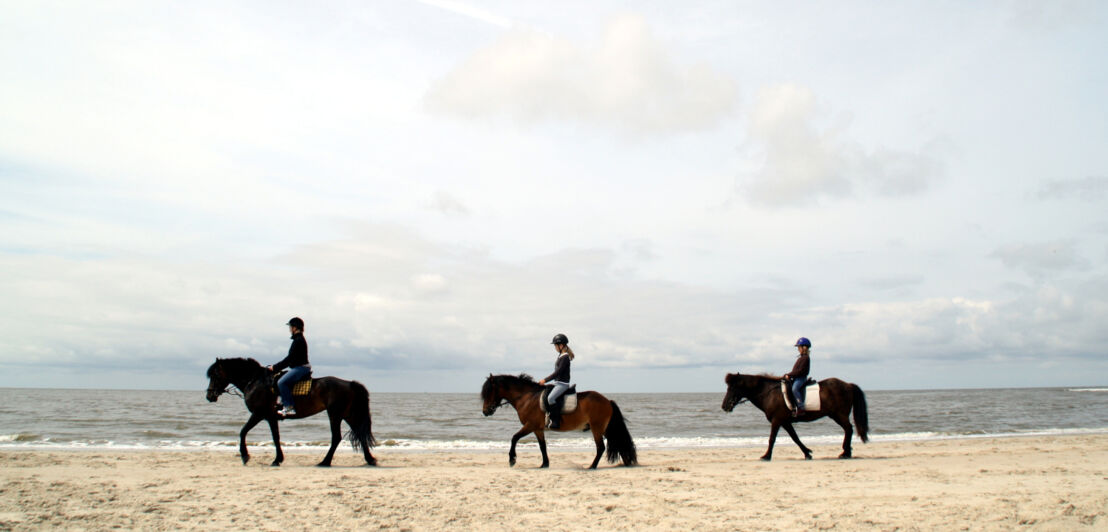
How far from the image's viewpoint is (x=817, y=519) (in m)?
6.74

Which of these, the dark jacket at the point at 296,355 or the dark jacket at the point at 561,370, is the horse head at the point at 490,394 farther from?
the dark jacket at the point at 296,355

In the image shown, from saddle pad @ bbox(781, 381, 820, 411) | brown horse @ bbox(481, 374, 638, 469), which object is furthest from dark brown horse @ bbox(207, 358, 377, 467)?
saddle pad @ bbox(781, 381, 820, 411)

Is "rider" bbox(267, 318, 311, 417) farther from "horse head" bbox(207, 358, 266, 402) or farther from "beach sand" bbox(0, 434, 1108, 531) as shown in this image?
"beach sand" bbox(0, 434, 1108, 531)

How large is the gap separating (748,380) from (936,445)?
7226 millimetres

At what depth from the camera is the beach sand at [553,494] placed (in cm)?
667

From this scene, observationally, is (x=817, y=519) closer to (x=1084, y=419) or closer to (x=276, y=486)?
(x=276, y=486)

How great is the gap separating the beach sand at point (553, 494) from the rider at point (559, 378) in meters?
0.94

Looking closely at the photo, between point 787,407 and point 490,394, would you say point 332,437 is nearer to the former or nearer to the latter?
point 490,394

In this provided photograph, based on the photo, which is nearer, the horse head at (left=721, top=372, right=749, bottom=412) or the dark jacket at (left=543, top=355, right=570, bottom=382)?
the dark jacket at (left=543, top=355, right=570, bottom=382)

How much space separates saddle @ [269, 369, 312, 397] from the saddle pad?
8.78m

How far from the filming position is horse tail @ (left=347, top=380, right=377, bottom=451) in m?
11.3

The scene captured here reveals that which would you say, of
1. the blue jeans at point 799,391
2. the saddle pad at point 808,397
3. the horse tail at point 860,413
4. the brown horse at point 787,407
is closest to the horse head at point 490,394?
the brown horse at point 787,407

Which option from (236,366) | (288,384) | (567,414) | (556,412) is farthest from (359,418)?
(567,414)

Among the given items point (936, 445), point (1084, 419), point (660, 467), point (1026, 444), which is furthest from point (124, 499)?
point (1084, 419)
